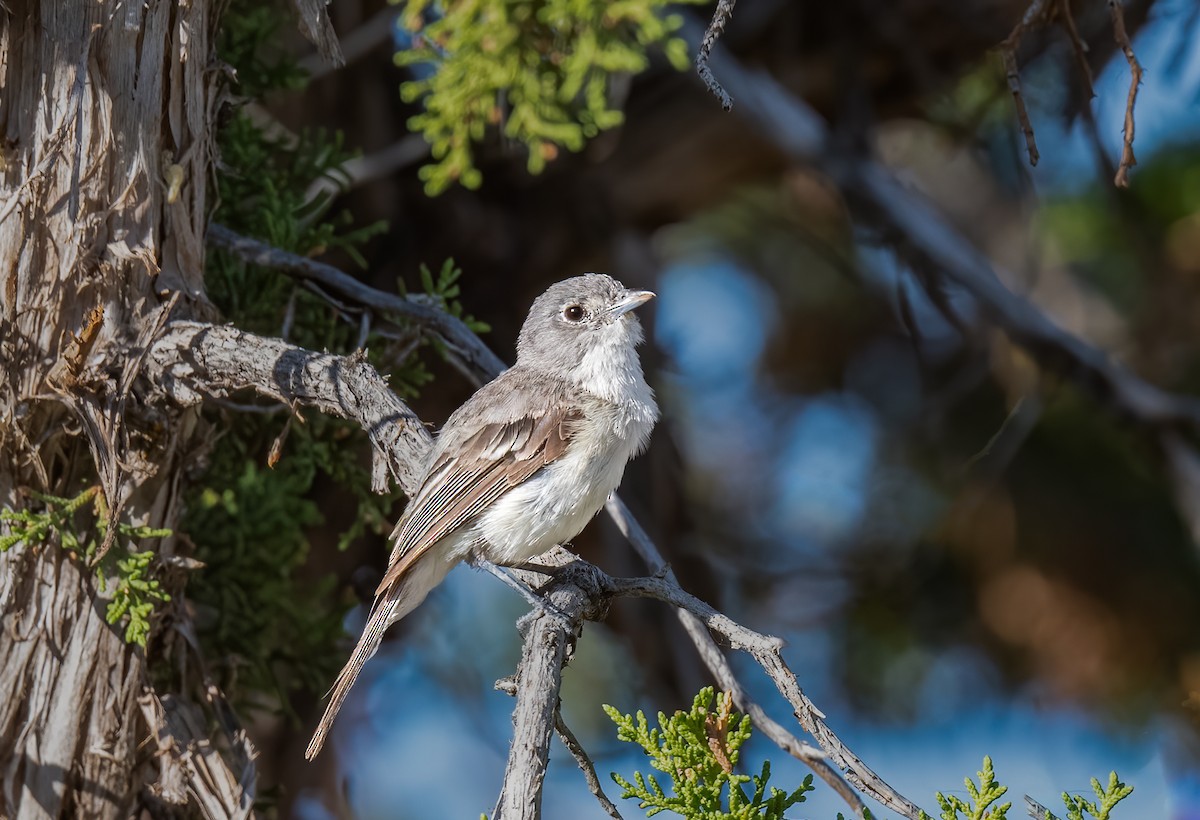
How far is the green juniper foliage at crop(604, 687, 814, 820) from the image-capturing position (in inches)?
99.0

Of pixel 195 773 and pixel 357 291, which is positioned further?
pixel 357 291

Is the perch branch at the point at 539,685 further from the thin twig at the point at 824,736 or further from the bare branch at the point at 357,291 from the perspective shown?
the bare branch at the point at 357,291

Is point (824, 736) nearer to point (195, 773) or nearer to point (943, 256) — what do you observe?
point (195, 773)

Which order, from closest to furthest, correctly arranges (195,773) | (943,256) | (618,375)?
(195,773)
(618,375)
(943,256)

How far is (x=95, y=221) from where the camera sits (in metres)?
3.03

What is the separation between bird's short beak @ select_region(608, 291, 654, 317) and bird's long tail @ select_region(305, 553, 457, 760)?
3.54ft

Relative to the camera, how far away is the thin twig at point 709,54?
250cm

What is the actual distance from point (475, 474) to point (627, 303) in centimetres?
95

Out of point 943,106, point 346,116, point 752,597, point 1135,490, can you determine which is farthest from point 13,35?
point 1135,490

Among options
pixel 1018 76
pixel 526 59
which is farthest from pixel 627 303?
pixel 1018 76

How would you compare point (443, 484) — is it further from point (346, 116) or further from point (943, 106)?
point (943, 106)

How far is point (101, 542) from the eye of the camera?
3.04 m

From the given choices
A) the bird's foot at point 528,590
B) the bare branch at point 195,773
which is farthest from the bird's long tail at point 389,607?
the bare branch at point 195,773

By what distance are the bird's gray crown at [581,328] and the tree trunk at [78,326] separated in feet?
4.75
